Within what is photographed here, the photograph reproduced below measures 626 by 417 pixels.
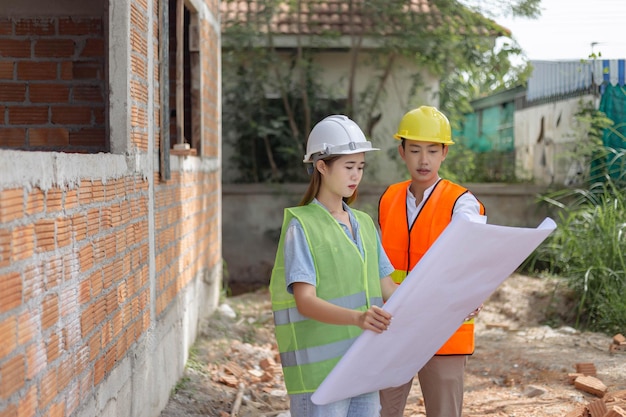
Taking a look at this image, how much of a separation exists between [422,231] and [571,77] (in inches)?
416

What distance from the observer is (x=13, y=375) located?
2648 mm

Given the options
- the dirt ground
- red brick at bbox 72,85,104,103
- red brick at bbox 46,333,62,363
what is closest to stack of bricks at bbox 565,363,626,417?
the dirt ground

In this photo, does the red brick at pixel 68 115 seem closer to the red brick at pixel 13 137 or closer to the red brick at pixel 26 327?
the red brick at pixel 13 137

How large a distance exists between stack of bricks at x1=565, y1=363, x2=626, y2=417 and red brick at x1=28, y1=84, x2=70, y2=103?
148 inches

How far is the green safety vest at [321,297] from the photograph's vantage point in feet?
11.0

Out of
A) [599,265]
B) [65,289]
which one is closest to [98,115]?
[65,289]

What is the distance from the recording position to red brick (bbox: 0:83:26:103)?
5477mm

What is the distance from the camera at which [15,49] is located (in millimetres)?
5566

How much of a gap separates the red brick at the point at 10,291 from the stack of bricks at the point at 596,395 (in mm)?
3352

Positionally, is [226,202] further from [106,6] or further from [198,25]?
[106,6]

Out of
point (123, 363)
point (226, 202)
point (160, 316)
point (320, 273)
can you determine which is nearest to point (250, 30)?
point (226, 202)

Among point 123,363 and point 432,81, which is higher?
point 432,81

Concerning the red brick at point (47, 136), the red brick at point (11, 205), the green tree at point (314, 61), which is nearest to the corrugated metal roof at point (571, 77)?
the green tree at point (314, 61)

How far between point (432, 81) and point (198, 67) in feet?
21.6
